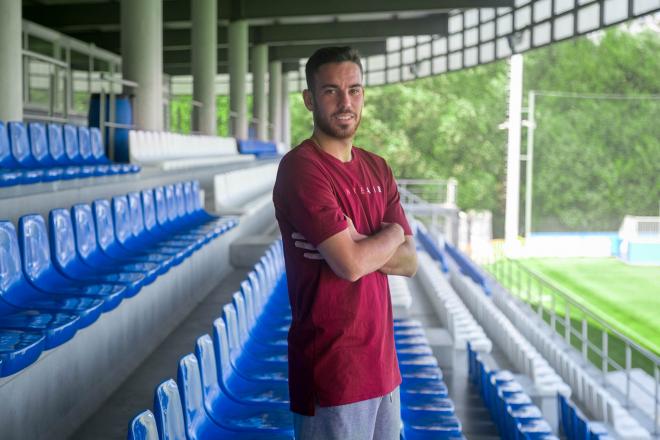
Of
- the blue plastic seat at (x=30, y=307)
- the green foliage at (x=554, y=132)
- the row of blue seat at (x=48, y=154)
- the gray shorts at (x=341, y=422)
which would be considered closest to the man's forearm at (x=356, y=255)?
the gray shorts at (x=341, y=422)

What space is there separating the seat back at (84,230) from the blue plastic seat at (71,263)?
3 cm

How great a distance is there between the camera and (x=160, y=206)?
4.66 meters

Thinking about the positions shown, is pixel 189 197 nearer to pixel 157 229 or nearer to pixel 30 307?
pixel 157 229

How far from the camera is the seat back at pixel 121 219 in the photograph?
3.69m

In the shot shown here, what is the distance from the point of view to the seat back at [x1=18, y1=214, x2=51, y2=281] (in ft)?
8.53

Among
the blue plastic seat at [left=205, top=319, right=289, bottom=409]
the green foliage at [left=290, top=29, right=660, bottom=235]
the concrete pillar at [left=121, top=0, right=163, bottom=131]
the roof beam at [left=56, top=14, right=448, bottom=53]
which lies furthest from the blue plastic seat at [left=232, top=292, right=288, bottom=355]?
the green foliage at [left=290, top=29, right=660, bottom=235]

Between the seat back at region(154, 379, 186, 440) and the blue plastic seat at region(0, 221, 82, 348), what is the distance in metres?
0.53

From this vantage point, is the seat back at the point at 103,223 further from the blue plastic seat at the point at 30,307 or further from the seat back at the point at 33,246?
the blue plastic seat at the point at 30,307

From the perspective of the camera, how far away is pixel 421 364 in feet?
11.1

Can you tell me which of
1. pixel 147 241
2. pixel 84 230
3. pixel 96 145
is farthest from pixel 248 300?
pixel 96 145

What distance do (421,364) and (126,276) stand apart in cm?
129

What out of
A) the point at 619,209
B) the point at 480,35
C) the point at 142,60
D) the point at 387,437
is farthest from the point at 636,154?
the point at 387,437

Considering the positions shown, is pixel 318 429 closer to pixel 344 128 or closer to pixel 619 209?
pixel 344 128

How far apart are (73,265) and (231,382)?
88 cm
